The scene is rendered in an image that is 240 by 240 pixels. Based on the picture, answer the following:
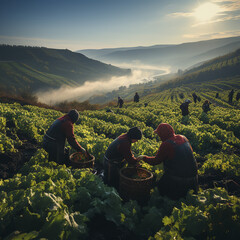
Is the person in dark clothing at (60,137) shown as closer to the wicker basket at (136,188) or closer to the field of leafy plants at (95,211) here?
the field of leafy plants at (95,211)

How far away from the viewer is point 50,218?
9.02 feet

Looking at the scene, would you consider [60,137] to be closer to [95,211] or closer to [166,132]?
[95,211]

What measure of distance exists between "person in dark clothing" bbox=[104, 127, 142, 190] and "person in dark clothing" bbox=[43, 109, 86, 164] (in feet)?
3.90

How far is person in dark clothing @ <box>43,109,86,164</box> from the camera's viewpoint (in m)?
5.80

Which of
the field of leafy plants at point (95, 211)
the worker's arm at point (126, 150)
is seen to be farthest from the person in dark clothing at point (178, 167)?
the worker's arm at point (126, 150)

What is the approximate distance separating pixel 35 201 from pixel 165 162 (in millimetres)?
2983

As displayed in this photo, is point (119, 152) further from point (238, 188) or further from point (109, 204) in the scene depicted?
point (238, 188)

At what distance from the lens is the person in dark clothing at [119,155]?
16.2ft

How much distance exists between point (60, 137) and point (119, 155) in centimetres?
204

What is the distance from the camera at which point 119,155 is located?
5152 mm

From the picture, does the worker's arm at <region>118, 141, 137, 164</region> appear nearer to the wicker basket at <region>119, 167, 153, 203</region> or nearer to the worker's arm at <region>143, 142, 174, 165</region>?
the wicker basket at <region>119, 167, 153, 203</region>

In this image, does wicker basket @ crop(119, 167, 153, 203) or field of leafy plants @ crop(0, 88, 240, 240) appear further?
wicker basket @ crop(119, 167, 153, 203)

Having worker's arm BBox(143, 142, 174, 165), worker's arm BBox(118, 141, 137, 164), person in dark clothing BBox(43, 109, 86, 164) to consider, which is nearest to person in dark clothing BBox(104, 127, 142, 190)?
worker's arm BBox(118, 141, 137, 164)

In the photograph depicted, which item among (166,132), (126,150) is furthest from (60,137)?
(166,132)
